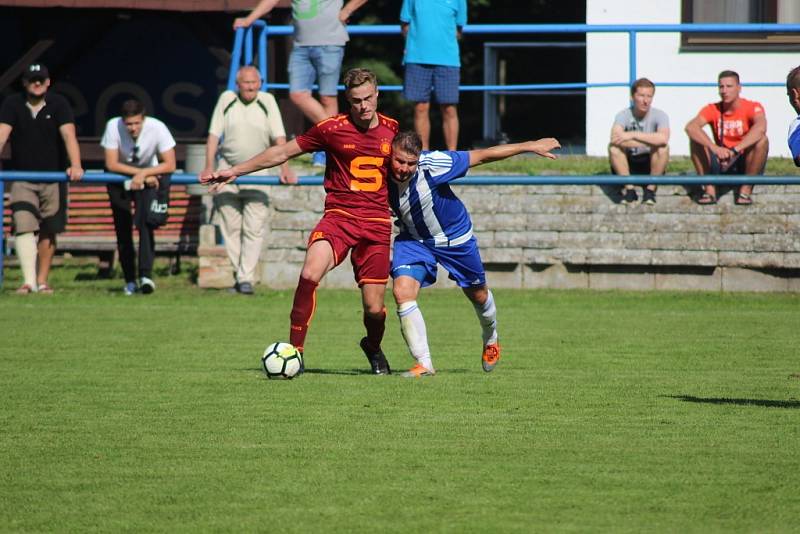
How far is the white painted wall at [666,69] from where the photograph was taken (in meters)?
16.8

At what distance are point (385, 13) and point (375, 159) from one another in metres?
19.6

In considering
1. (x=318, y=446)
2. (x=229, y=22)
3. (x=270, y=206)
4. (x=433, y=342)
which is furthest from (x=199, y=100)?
(x=318, y=446)

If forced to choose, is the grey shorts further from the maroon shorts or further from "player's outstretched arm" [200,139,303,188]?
the maroon shorts

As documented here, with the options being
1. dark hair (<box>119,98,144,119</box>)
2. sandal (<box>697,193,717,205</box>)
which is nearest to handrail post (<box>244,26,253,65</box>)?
dark hair (<box>119,98,144,119</box>)

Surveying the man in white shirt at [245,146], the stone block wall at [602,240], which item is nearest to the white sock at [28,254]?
the stone block wall at [602,240]

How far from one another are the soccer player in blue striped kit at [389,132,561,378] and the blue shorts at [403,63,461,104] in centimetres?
521

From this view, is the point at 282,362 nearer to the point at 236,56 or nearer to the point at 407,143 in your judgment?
the point at 407,143

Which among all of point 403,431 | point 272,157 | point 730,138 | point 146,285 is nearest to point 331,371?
point 272,157

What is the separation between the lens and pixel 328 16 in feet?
45.8

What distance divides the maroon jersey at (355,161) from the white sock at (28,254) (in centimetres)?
598

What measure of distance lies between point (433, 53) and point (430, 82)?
31cm

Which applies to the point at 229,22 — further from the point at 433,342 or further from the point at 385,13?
the point at 433,342

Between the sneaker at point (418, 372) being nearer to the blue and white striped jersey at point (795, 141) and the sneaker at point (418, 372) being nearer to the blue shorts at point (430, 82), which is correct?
the blue and white striped jersey at point (795, 141)

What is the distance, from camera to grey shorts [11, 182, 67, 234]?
45.6 ft
